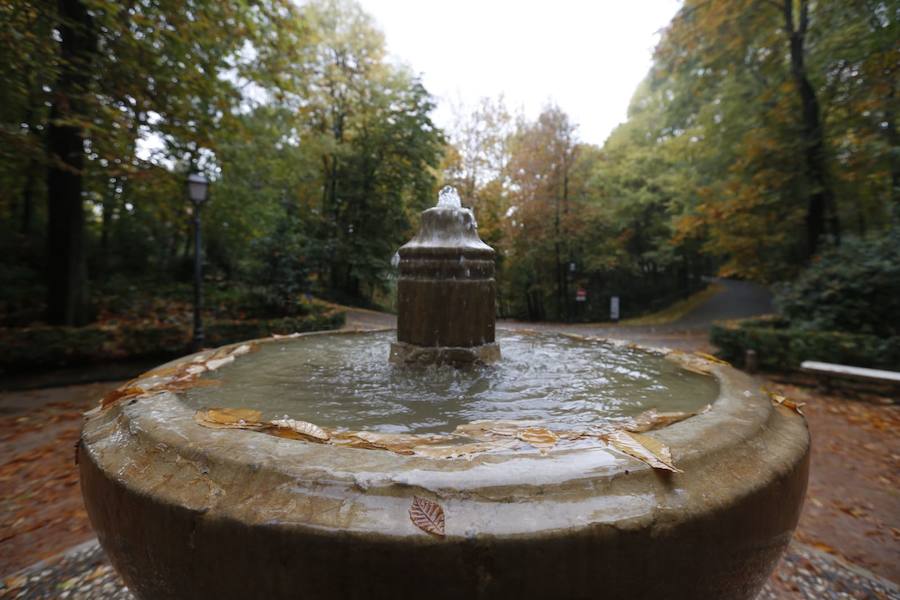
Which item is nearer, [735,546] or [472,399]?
[735,546]

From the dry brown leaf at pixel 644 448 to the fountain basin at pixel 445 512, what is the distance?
0.04 metres

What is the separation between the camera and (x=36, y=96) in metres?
7.62

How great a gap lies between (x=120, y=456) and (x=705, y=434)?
2.19 meters

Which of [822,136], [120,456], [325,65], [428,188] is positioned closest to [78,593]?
[120,456]

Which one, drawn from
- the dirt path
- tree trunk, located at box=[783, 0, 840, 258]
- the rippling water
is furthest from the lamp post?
tree trunk, located at box=[783, 0, 840, 258]

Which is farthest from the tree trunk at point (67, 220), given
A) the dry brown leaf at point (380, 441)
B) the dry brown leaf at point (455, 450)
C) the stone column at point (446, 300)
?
the dry brown leaf at point (455, 450)

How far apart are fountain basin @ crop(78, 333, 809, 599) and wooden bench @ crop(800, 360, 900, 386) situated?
740cm

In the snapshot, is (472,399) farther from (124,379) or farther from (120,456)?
(124,379)

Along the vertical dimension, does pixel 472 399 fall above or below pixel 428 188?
below

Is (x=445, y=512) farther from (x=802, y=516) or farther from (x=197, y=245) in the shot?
(x=197, y=245)

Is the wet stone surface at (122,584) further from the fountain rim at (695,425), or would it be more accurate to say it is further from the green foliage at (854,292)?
the green foliage at (854,292)

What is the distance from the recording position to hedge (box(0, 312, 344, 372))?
7684 mm

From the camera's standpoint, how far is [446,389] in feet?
10.3

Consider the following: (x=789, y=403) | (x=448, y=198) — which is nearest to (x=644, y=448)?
(x=789, y=403)
